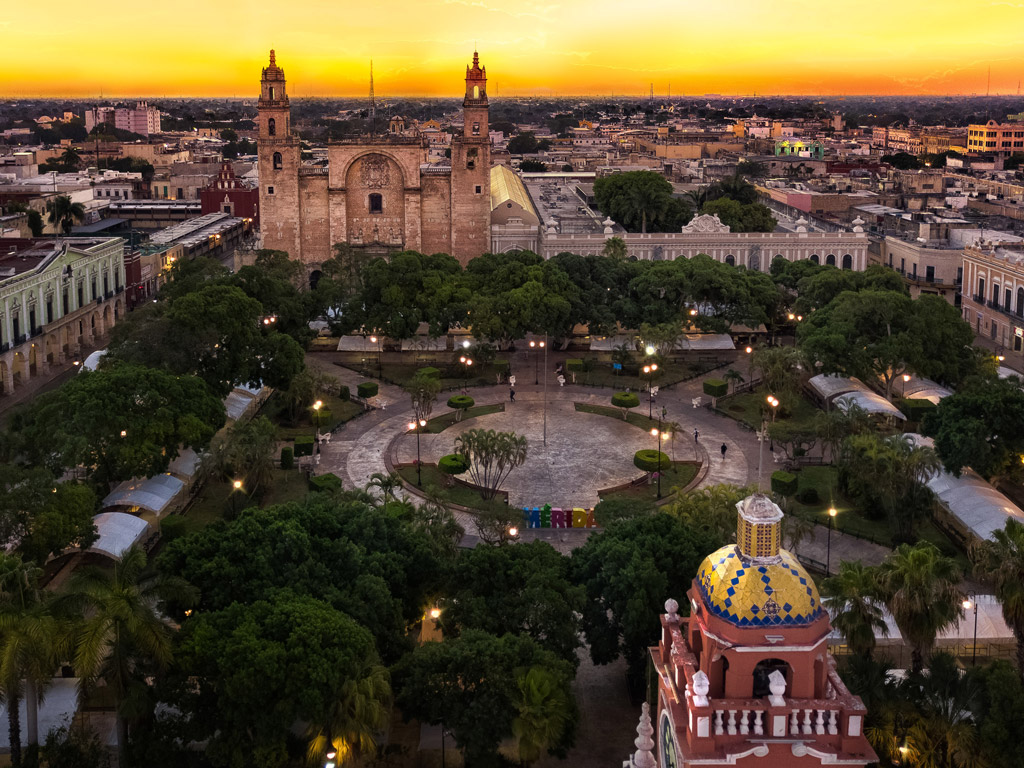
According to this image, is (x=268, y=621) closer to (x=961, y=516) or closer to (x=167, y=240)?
(x=961, y=516)

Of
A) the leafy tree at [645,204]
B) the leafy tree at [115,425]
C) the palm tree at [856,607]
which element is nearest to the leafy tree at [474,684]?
the palm tree at [856,607]

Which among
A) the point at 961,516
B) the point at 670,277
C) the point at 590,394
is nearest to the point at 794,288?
the point at 670,277

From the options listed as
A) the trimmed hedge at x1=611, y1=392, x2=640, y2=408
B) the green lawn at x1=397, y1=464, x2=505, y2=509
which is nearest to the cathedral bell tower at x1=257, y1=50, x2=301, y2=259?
the trimmed hedge at x1=611, y1=392, x2=640, y2=408

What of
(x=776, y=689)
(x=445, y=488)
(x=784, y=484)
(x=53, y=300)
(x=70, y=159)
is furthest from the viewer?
(x=70, y=159)

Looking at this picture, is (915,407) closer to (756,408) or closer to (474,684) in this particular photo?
(756,408)

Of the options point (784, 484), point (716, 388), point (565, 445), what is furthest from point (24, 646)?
point (716, 388)

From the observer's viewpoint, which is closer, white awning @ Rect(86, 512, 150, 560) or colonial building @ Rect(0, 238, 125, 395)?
white awning @ Rect(86, 512, 150, 560)

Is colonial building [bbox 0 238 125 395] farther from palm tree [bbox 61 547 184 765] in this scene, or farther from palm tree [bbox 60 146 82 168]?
palm tree [bbox 60 146 82 168]
